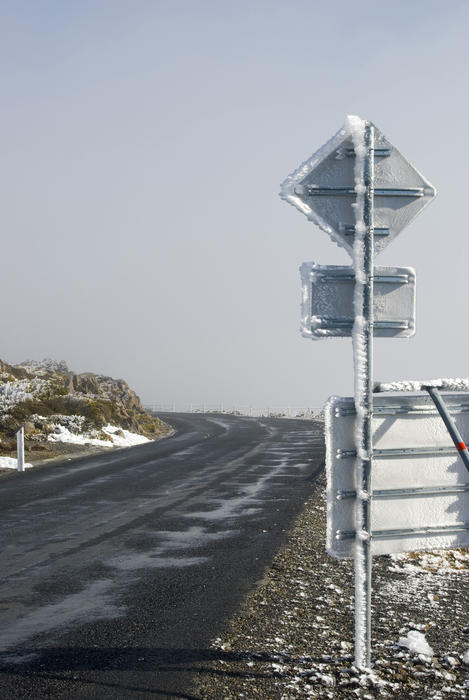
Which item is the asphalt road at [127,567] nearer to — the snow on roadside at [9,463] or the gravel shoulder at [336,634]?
the gravel shoulder at [336,634]

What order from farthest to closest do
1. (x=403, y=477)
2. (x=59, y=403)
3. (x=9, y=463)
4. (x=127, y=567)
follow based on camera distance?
(x=59, y=403), (x=9, y=463), (x=127, y=567), (x=403, y=477)

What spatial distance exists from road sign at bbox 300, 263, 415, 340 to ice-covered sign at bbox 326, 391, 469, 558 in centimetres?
50

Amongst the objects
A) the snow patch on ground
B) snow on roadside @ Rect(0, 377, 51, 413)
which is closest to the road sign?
the snow patch on ground

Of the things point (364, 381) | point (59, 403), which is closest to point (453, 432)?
point (364, 381)

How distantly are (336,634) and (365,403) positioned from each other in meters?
2.33

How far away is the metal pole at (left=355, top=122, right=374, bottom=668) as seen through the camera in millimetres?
5012

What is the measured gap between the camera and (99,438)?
91.1 ft

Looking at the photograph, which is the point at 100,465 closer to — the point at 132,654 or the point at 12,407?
the point at 12,407

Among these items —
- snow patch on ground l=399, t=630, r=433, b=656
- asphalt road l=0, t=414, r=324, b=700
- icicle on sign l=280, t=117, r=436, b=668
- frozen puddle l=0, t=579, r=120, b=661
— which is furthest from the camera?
frozen puddle l=0, t=579, r=120, b=661

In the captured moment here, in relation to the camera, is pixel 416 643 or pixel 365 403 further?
pixel 416 643

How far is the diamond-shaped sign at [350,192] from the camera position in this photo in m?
5.07

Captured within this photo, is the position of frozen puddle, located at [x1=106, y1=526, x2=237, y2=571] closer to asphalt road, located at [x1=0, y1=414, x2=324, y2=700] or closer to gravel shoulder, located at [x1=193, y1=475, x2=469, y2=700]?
asphalt road, located at [x1=0, y1=414, x2=324, y2=700]

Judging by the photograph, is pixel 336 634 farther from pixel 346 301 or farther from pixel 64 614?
pixel 346 301

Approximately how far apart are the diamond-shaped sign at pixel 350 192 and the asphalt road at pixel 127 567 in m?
3.43
